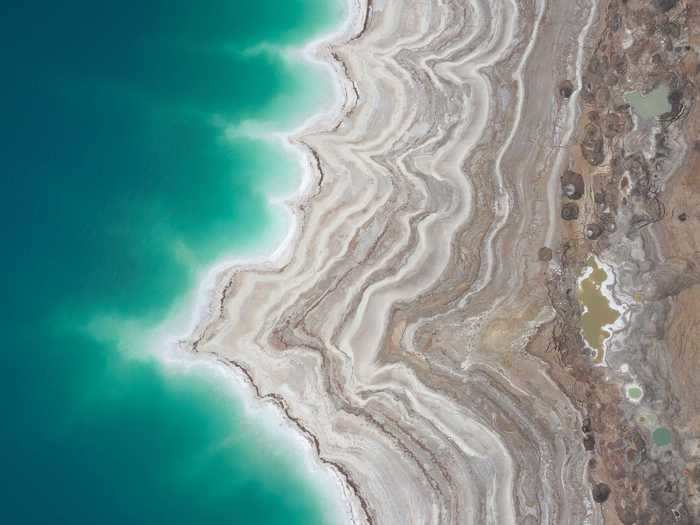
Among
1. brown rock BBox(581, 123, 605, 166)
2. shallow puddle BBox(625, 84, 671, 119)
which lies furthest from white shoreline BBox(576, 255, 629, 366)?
shallow puddle BBox(625, 84, 671, 119)

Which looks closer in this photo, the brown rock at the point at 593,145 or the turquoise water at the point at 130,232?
the brown rock at the point at 593,145

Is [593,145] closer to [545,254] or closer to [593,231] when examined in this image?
[593,231]

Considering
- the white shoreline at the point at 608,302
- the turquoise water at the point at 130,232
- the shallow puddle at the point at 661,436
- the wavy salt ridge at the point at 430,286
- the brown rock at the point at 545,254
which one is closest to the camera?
the shallow puddle at the point at 661,436

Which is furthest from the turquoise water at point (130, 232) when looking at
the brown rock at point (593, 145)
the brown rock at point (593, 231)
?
the brown rock at point (593, 231)

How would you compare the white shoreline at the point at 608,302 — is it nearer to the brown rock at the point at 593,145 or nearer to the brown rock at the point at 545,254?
the brown rock at the point at 545,254

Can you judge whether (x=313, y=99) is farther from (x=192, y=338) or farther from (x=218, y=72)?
(x=192, y=338)

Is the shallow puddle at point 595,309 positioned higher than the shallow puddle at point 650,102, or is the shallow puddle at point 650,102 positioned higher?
the shallow puddle at point 650,102

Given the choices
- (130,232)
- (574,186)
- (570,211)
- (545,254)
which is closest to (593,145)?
(574,186)

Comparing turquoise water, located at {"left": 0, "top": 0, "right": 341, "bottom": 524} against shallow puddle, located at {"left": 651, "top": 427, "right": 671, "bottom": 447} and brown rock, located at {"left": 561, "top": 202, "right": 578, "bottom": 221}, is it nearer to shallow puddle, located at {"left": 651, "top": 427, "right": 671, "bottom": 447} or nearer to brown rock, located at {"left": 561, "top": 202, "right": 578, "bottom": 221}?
brown rock, located at {"left": 561, "top": 202, "right": 578, "bottom": 221}

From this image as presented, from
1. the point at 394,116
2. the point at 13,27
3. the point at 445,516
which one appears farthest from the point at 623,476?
the point at 13,27
